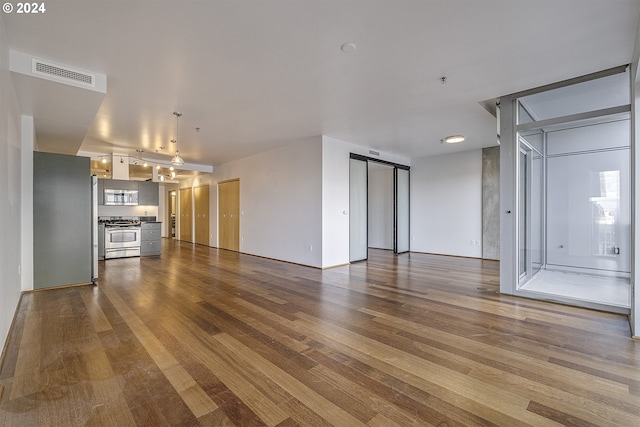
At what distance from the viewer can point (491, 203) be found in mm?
7234

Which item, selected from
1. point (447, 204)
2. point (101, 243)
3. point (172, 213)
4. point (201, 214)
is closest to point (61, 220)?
point (101, 243)

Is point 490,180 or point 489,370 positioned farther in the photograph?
point 490,180

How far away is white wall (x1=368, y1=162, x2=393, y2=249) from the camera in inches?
357

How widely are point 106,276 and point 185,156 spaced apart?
406 centimetres

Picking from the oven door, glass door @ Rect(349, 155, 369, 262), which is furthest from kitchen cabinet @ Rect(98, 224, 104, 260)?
glass door @ Rect(349, 155, 369, 262)

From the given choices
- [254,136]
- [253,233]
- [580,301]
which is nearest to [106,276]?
[253,233]

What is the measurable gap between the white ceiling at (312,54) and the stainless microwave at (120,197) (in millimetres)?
3127

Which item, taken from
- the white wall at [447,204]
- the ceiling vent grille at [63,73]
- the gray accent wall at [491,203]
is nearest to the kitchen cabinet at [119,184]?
the ceiling vent grille at [63,73]

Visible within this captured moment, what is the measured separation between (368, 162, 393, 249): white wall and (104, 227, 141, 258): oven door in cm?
691

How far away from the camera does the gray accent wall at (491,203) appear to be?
7.14 meters

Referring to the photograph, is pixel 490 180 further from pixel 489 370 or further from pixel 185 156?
pixel 185 156

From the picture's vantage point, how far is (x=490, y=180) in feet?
23.7

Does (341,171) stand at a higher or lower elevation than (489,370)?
higher

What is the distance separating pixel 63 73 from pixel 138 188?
18.9ft
